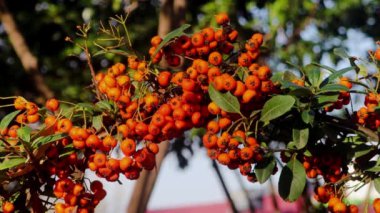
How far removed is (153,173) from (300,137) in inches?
67.5

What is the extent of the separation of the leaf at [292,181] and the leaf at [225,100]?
0.84ft

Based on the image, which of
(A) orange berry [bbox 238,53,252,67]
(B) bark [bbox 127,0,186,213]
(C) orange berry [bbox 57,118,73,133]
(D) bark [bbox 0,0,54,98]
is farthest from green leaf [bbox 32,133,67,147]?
(D) bark [bbox 0,0,54,98]

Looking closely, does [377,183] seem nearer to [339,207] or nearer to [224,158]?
[339,207]

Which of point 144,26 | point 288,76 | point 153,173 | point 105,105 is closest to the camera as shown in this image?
point 105,105

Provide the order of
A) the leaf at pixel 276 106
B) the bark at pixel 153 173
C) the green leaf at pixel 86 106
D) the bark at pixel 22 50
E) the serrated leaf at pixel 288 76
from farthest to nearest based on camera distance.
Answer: the bark at pixel 22 50, the bark at pixel 153 173, the serrated leaf at pixel 288 76, the green leaf at pixel 86 106, the leaf at pixel 276 106

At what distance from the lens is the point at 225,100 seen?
→ 1408 millimetres

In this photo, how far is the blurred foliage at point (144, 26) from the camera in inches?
170

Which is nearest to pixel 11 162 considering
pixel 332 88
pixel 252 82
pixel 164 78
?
pixel 164 78

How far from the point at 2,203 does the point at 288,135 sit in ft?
2.80

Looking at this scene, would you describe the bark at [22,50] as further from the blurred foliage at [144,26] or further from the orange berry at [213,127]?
the orange berry at [213,127]

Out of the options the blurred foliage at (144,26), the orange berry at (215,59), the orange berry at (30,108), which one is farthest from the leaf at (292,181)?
the blurred foliage at (144,26)

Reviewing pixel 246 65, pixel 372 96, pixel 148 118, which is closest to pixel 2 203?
pixel 148 118

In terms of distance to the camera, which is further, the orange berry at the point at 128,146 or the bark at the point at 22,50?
the bark at the point at 22,50

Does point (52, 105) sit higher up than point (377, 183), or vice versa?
point (52, 105)
